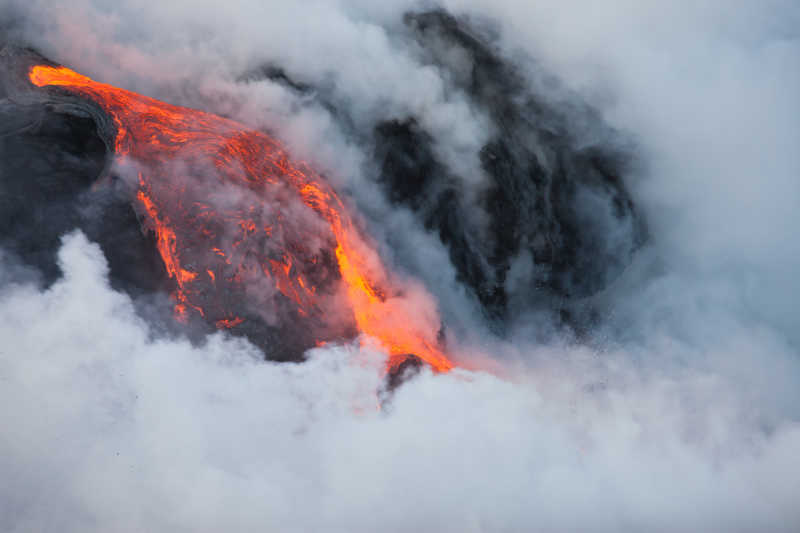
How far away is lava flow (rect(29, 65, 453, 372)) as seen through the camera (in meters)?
6.84

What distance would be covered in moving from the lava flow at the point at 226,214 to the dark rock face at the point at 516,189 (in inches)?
61.4

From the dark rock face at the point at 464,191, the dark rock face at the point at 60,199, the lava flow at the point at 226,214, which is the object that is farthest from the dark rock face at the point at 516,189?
the dark rock face at the point at 60,199

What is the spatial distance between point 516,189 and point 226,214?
4573 millimetres

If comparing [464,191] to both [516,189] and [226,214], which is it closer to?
[516,189]

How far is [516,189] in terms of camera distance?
8805 millimetres

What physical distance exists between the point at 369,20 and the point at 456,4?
1431mm

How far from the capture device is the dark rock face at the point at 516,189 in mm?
8188

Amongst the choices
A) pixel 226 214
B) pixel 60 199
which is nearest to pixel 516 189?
pixel 226 214

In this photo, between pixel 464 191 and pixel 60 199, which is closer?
pixel 60 199

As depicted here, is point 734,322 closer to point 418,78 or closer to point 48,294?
point 418,78

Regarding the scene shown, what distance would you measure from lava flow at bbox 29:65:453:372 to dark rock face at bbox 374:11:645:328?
1.56 meters

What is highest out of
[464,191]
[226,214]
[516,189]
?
[516,189]

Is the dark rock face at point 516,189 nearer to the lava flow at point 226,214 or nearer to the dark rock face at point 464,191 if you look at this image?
the dark rock face at point 464,191

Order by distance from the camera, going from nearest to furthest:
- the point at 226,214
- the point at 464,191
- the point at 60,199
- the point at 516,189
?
the point at 60,199, the point at 226,214, the point at 464,191, the point at 516,189
